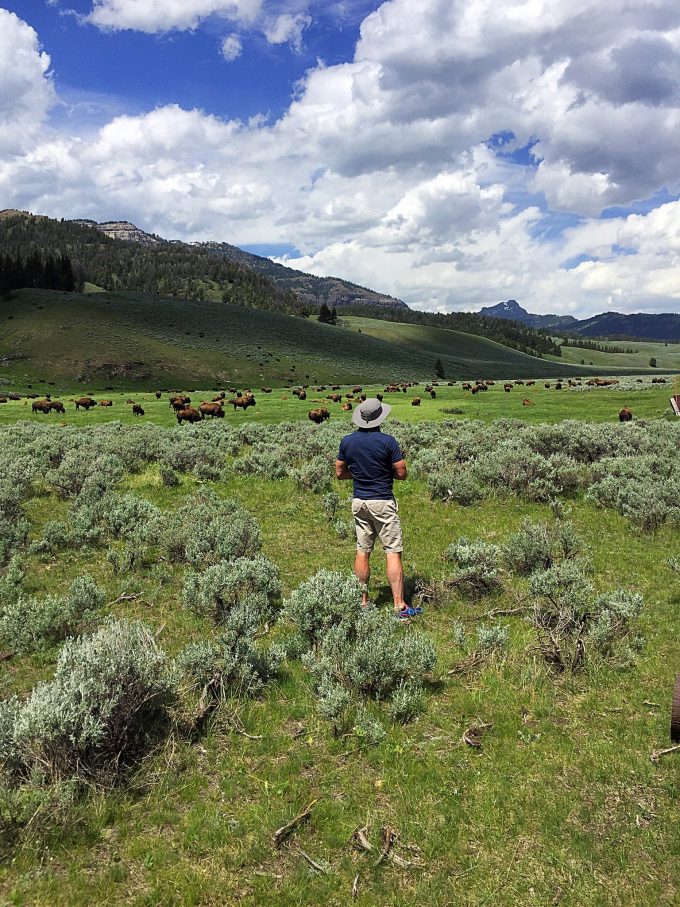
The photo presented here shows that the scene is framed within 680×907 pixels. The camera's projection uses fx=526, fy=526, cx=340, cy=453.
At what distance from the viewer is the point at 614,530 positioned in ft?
41.0

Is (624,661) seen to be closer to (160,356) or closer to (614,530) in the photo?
(614,530)

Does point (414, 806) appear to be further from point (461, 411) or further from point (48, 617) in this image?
point (461, 411)

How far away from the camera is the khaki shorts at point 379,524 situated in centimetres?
884

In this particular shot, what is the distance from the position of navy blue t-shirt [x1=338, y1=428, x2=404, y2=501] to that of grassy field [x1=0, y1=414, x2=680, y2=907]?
2.76 meters

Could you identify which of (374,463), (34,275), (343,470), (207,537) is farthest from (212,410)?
(34,275)

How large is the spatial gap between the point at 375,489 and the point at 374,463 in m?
0.44

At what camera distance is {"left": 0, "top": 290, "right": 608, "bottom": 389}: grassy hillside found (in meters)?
95.7

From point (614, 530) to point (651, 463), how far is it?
15.9ft

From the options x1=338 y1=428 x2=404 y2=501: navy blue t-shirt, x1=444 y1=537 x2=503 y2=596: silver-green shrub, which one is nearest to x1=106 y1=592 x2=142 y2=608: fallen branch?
x1=338 y1=428 x2=404 y2=501: navy blue t-shirt

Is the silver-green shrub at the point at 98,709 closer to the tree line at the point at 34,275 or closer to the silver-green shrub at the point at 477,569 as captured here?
the silver-green shrub at the point at 477,569

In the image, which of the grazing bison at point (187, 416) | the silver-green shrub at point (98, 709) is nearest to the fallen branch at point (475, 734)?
the silver-green shrub at point (98, 709)

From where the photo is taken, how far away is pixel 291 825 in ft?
14.6

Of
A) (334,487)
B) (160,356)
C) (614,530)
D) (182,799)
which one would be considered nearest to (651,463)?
(614,530)

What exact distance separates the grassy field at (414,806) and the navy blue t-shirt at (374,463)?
2.76m
